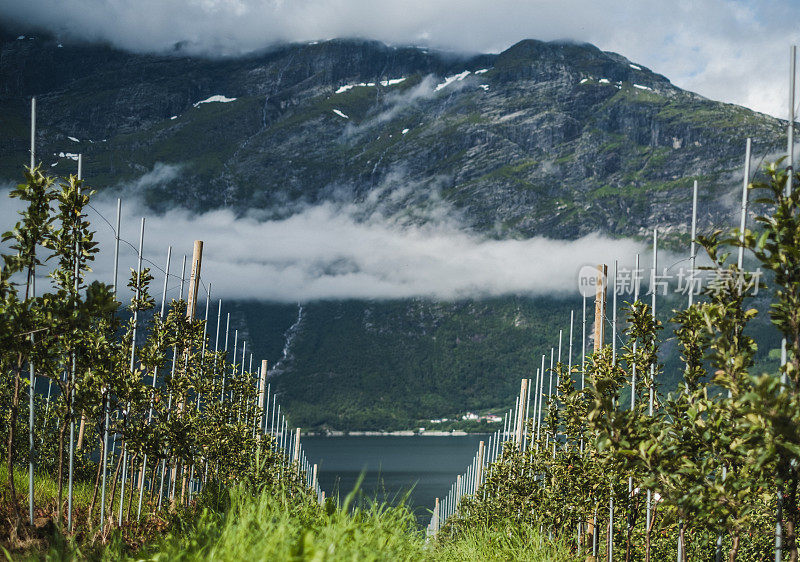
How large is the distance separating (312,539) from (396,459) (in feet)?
392

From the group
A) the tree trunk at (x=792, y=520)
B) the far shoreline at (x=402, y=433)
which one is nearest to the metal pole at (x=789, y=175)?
the tree trunk at (x=792, y=520)

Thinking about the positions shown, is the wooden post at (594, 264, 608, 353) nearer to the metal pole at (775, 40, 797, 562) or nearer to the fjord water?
the metal pole at (775, 40, 797, 562)

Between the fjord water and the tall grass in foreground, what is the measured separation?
228ft

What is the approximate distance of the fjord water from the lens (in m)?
91.9

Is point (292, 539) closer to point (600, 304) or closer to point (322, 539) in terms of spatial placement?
point (322, 539)

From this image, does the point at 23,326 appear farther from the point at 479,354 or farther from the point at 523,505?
the point at 479,354

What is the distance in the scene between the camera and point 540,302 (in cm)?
18412

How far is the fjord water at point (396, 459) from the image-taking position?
91.9 meters

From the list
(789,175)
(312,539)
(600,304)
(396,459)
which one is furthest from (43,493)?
(396,459)

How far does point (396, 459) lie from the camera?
12175 centimetres

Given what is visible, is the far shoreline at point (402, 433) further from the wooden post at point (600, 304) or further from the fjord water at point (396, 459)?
the wooden post at point (600, 304)

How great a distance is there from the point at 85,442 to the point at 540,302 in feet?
556

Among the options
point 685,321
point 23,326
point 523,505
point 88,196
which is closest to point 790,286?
point 685,321

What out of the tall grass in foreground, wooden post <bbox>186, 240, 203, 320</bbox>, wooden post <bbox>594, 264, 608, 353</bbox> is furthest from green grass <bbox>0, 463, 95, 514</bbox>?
wooden post <bbox>594, 264, 608, 353</bbox>
